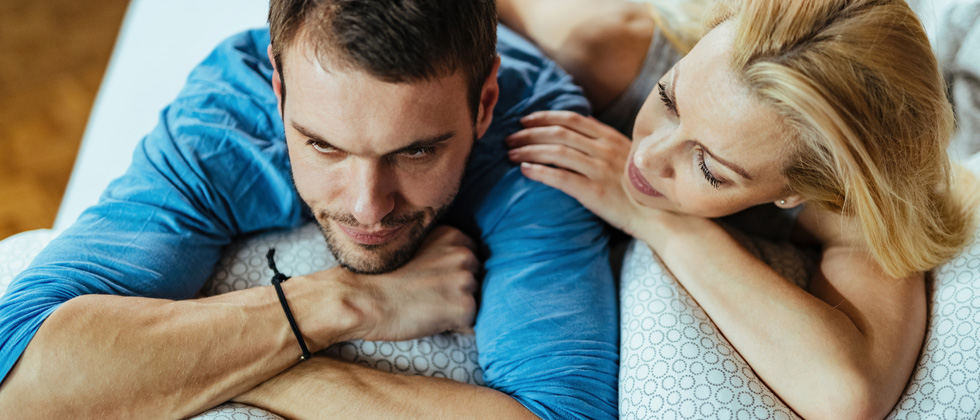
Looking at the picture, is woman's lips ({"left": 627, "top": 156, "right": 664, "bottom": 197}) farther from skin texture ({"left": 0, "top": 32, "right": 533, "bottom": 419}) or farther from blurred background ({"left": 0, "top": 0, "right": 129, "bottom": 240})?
blurred background ({"left": 0, "top": 0, "right": 129, "bottom": 240})

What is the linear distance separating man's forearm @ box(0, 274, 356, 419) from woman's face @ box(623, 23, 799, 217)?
0.71 m

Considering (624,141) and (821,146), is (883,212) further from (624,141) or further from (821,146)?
(624,141)

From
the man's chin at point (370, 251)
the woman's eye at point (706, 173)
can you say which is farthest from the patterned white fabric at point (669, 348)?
the woman's eye at point (706, 173)

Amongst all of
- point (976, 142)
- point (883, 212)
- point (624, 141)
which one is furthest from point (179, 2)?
point (976, 142)

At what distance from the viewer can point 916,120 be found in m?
1.12

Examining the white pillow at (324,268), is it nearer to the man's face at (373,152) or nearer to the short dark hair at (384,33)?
the man's face at (373,152)

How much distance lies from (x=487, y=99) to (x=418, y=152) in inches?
7.8

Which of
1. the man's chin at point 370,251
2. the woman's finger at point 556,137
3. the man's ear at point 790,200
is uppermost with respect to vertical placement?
the woman's finger at point 556,137

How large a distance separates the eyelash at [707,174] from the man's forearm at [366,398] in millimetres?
→ 488

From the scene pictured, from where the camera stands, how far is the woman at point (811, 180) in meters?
1.06

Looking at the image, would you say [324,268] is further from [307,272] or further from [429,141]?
[429,141]

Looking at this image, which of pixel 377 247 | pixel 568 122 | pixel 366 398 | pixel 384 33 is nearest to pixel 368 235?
pixel 377 247

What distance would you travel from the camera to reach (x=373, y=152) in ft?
3.47

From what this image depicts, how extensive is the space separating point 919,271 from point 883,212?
199mm
